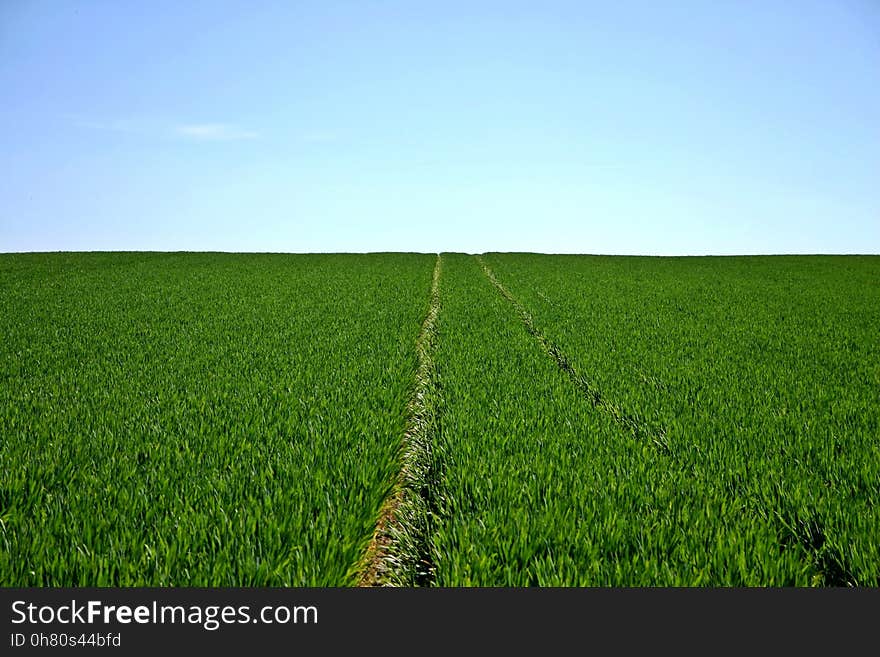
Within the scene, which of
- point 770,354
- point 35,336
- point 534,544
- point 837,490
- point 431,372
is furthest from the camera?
point 35,336

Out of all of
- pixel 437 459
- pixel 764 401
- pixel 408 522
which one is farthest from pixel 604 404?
pixel 408 522

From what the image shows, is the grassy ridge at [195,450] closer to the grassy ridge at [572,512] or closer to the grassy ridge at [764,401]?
the grassy ridge at [572,512]

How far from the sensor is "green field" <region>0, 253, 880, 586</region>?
2635mm

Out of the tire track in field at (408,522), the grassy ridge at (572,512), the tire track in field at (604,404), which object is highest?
the tire track in field at (604,404)

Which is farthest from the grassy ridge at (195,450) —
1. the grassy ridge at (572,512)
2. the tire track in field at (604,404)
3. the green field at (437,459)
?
the tire track in field at (604,404)

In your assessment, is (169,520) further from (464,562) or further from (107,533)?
(464,562)

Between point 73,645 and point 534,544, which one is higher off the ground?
point 534,544

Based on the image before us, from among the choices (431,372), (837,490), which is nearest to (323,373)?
(431,372)

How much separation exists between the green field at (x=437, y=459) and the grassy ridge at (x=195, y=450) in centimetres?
2

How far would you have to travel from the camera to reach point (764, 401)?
5484 mm

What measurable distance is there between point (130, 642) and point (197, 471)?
1443 mm

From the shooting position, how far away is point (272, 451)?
3.99m

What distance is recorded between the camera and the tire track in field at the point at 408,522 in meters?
2.81

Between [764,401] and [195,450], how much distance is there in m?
5.76
